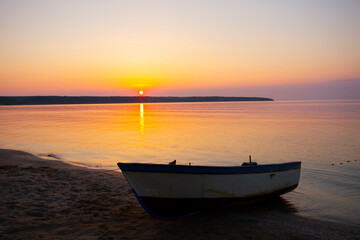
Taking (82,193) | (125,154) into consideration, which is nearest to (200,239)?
(82,193)

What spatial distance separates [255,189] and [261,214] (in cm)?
83

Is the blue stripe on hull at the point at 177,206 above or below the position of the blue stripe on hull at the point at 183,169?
below

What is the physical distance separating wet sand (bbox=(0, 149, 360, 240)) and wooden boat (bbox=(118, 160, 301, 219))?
41cm

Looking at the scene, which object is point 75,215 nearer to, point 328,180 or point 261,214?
point 261,214

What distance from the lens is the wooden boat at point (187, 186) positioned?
7797 mm

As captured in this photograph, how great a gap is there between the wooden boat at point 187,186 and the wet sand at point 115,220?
0.41 meters

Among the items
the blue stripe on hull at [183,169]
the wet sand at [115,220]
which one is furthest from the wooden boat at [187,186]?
the wet sand at [115,220]

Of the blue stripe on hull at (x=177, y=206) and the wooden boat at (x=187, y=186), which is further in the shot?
Answer: the blue stripe on hull at (x=177, y=206)

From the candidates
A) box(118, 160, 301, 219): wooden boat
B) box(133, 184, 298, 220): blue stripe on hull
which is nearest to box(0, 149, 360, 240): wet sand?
box(133, 184, 298, 220): blue stripe on hull

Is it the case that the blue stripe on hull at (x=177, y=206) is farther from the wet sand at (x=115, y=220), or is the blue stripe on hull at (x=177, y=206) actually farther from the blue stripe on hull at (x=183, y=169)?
the blue stripe on hull at (x=183, y=169)

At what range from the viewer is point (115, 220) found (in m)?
8.13

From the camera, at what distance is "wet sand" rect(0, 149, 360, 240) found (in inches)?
288

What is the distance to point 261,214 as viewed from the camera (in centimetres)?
945

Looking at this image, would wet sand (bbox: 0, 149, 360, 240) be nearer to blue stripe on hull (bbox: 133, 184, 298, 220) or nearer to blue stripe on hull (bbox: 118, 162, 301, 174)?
blue stripe on hull (bbox: 133, 184, 298, 220)
